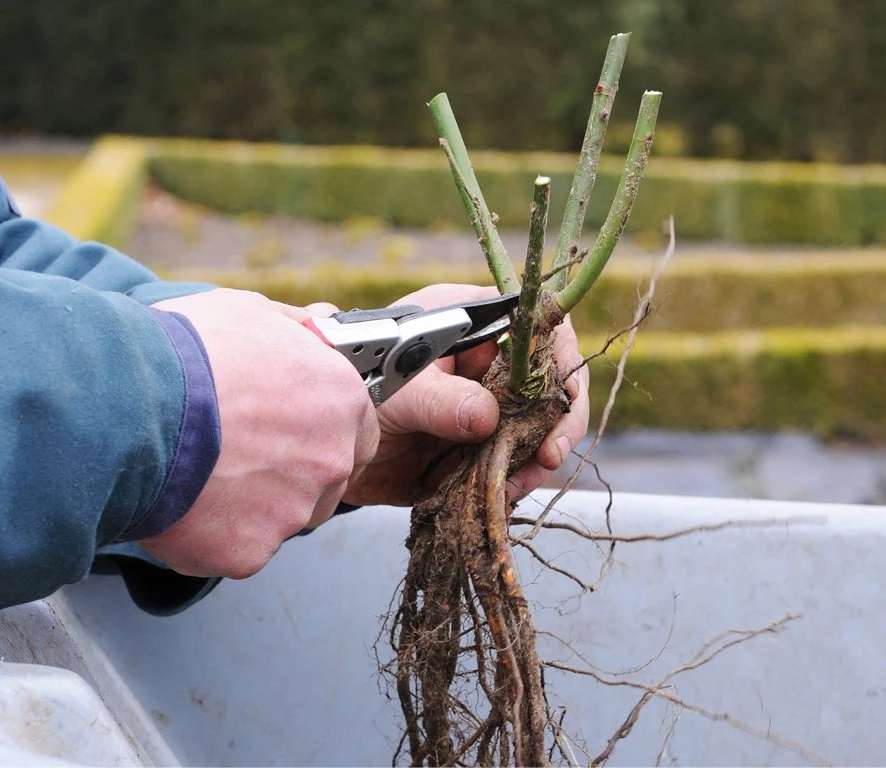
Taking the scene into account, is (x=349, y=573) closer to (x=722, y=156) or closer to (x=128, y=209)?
(x=128, y=209)

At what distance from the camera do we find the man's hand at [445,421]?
48.4 inches

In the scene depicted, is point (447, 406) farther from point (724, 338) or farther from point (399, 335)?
point (724, 338)

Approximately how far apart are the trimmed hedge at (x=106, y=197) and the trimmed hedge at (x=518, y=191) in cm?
73

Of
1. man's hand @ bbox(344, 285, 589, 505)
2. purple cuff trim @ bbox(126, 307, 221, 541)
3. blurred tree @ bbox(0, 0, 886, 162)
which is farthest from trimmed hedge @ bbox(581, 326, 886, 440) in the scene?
blurred tree @ bbox(0, 0, 886, 162)

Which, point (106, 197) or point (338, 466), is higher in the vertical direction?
point (106, 197)

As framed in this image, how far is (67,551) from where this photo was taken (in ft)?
2.68

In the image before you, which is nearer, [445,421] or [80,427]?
[80,427]

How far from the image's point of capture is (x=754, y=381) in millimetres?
4488

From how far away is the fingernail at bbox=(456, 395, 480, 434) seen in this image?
1211mm

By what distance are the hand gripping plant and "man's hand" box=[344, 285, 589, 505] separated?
35mm

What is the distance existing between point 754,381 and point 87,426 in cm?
409

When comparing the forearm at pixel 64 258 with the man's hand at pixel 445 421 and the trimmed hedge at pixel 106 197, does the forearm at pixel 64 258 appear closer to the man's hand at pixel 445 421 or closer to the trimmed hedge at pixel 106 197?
the man's hand at pixel 445 421

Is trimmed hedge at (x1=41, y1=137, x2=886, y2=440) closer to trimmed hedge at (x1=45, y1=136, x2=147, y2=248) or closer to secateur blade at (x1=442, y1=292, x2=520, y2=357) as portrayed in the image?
trimmed hedge at (x1=45, y1=136, x2=147, y2=248)

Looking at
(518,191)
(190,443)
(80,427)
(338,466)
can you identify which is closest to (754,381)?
(338,466)
